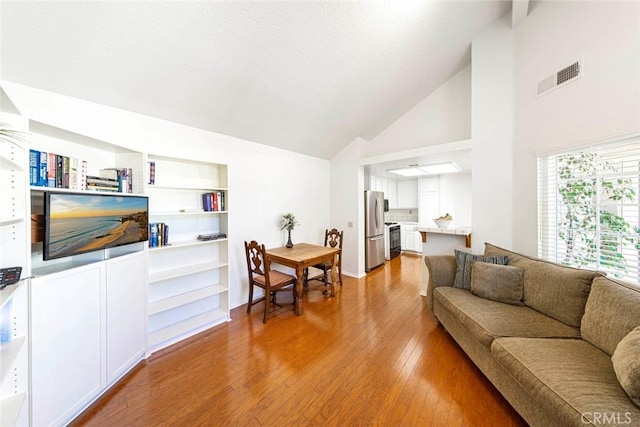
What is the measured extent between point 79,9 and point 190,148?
4.51 feet

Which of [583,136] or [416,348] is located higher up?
[583,136]

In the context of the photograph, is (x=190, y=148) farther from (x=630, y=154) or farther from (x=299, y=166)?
(x=630, y=154)

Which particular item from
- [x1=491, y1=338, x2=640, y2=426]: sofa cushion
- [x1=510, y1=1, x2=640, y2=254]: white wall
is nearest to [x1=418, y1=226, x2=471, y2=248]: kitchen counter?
[x1=510, y1=1, x2=640, y2=254]: white wall

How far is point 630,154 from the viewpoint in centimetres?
181

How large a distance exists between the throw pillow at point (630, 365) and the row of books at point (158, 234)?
11.1ft

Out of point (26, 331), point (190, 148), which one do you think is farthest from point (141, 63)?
point (26, 331)

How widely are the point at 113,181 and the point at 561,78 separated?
441cm

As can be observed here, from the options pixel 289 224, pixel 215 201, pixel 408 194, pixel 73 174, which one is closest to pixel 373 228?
pixel 289 224

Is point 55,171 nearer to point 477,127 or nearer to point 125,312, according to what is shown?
point 125,312

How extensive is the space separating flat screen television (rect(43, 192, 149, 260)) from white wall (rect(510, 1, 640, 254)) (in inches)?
163

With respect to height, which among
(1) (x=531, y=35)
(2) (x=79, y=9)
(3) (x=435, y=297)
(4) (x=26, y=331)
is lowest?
(3) (x=435, y=297)

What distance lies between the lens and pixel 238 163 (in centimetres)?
321

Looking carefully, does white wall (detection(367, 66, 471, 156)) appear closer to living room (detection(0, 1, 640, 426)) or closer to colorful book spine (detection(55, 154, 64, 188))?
living room (detection(0, 1, 640, 426))

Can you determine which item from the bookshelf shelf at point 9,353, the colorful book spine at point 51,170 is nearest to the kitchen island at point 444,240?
the bookshelf shelf at point 9,353
